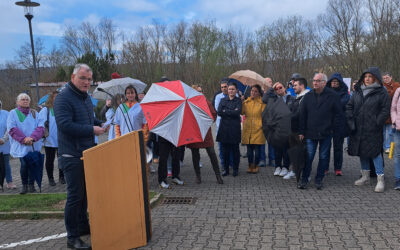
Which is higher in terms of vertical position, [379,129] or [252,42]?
[252,42]

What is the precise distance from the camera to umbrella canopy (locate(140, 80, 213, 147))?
6.23m

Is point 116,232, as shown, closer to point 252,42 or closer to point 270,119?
point 270,119

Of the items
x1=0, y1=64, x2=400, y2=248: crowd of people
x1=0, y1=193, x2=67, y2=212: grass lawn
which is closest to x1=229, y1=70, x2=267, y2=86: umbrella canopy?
x1=0, y1=64, x2=400, y2=248: crowd of people

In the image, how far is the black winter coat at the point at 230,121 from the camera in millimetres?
7445

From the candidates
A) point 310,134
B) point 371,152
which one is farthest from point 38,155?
point 371,152

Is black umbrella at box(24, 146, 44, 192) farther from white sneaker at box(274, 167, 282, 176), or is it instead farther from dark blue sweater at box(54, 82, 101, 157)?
white sneaker at box(274, 167, 282, 176)

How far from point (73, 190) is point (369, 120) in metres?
5.16

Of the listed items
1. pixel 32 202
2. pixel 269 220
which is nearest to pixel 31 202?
pixel 32 202

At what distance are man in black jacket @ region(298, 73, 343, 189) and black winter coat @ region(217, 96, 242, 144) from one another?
4.74 feet

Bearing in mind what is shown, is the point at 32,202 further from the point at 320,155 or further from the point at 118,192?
the point at 320,155

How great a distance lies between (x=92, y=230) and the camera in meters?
3.71

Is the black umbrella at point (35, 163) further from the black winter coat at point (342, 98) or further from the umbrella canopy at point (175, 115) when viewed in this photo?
the black winter coat at point (342, 98)

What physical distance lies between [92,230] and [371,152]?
504 centimetres

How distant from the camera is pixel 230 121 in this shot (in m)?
7.52
